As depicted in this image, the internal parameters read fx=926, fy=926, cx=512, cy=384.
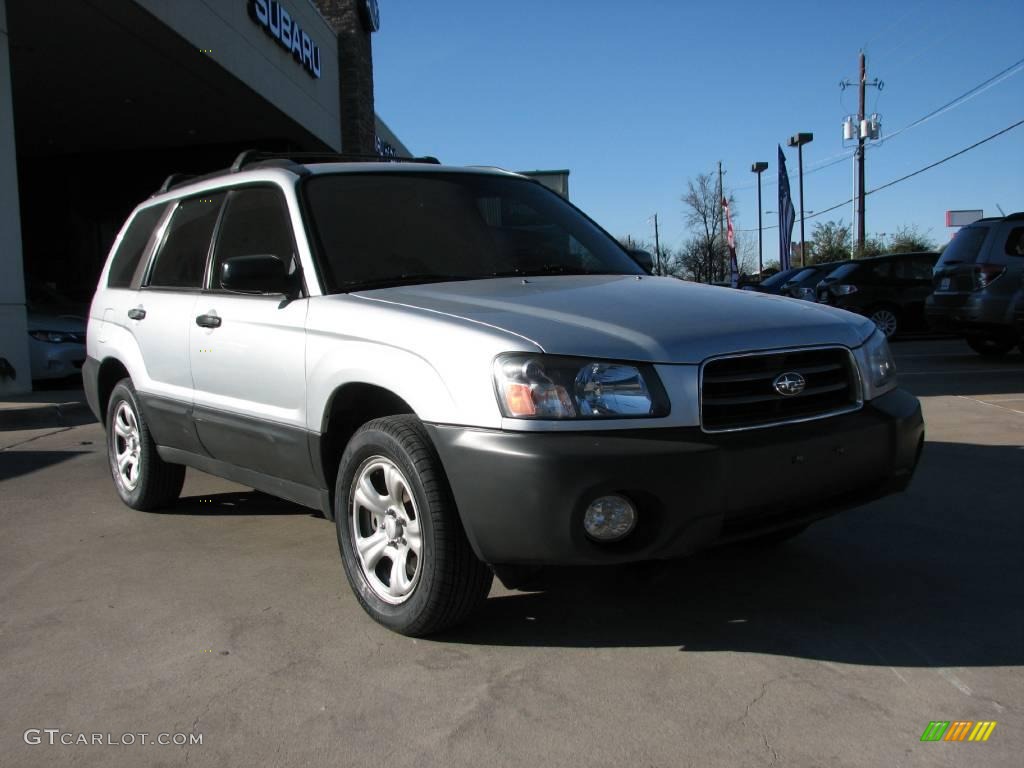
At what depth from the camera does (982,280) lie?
38.0 ft

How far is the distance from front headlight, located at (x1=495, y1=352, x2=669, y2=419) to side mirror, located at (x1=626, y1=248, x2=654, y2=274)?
1912 mm

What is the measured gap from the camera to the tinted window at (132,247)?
17.5 ft

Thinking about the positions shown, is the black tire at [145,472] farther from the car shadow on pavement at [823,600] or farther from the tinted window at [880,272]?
the tinted window at [880,272]

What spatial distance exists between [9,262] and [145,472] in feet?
22.3

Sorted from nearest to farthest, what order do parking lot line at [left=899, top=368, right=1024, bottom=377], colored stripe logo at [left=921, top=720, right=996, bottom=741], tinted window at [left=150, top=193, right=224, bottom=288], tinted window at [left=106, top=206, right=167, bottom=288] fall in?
1. colored stripe logo at [left=921, top=720, right=996, bottom=741]
2. tinted window at [left=150, top=193, right=224, bottom=288]
3. tinted window at [left=106, top=206, right=167, bottom=288]
4. parking lot line at [left=899, top=368, right=1024, bottom=377]

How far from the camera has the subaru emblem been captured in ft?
9.96

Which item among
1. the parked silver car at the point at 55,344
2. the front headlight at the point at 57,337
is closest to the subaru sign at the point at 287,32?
the parked silver car at the point at 55,344

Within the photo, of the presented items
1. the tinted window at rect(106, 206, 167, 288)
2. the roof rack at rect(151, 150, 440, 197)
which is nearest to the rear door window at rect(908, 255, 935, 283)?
the roof rack at rect(151, 150, 440, 197)

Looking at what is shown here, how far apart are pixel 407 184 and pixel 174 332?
1398 millimetres

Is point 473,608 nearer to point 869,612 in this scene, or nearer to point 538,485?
point 538,485

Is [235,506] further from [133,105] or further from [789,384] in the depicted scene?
[133,105]

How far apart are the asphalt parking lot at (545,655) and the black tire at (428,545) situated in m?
0.11

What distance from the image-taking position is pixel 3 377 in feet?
33.6

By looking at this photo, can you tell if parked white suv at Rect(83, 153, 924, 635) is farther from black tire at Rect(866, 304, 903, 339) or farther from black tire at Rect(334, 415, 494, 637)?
black tire at Rect(866, 304, 903, 339)
